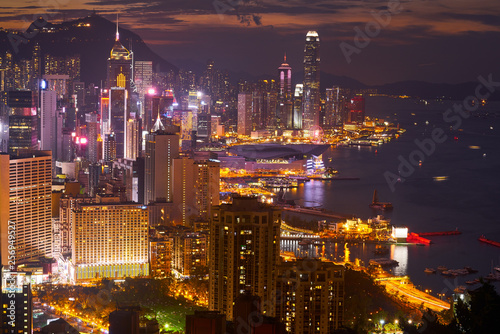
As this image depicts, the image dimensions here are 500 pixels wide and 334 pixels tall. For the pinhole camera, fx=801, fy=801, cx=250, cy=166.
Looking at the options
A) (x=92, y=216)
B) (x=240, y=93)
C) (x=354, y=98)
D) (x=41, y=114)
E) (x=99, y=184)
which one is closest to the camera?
(x=92, y=216)

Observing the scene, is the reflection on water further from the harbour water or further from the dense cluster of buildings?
the dense cluster of buildings

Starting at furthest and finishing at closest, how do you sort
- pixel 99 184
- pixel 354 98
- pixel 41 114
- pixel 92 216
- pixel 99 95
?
pixel 354 98, pixel 99 95, pixel 41 114, pixel 99 184, pixel 92 216

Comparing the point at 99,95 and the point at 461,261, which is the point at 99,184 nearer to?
the point at 461,261

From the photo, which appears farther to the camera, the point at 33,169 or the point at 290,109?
the point at 290,109

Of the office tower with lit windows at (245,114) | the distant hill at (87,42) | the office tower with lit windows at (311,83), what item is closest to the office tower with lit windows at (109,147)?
the distant hill at (87,42)

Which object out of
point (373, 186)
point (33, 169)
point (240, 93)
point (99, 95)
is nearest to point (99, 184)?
point (33, 169)

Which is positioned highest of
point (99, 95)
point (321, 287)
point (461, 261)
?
point (99, 95)

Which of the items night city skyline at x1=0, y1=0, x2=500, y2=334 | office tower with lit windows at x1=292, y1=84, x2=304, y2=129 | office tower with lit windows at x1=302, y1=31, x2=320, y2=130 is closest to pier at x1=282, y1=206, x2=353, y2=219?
night city skyline at x1=0, y1=0, x2=500, y2=334
